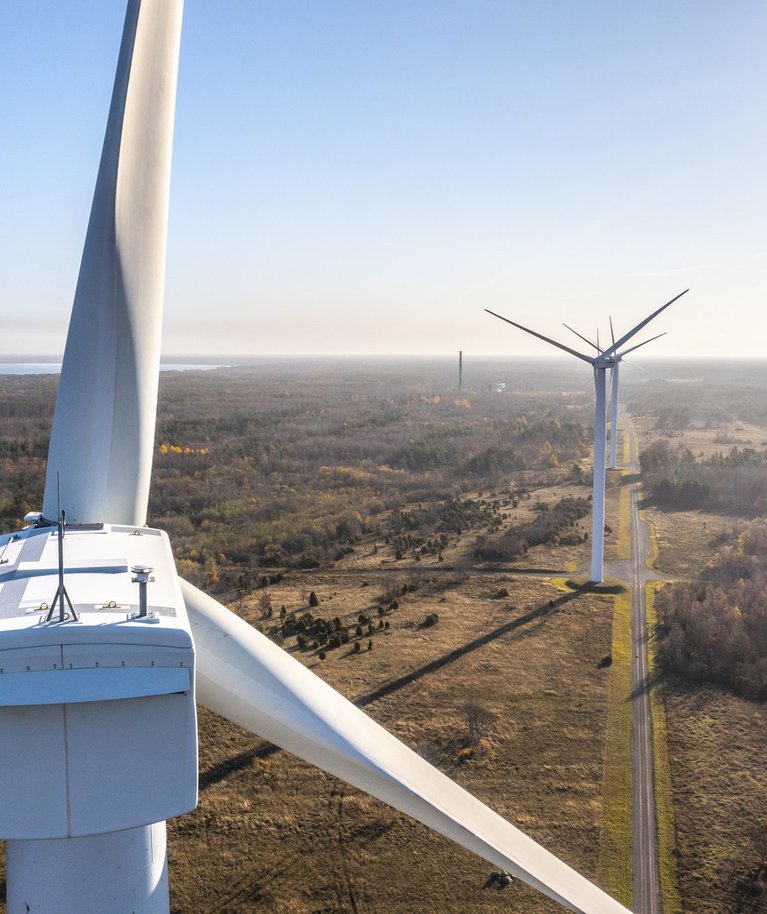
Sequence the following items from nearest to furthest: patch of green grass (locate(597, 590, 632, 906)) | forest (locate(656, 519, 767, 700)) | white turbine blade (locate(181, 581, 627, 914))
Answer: white turbine blade (locate(181, 581, 627, 914)) → patch of green grass (locate(597, 590, 632, 906)) → forest (locate(656, 519, 767, 700))

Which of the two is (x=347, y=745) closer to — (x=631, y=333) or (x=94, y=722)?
(x=94, y=722)

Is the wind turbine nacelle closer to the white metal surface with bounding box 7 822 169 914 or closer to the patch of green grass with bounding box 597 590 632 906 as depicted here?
the white metal surface with bounding box 7 822 169 914

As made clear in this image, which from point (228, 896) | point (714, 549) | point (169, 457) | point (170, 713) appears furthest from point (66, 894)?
point (169, 457)

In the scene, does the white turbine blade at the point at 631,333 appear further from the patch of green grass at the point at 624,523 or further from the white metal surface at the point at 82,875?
the white metal surface at the point at 82,875

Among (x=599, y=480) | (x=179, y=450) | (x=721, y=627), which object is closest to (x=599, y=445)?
(x=599, y=480)

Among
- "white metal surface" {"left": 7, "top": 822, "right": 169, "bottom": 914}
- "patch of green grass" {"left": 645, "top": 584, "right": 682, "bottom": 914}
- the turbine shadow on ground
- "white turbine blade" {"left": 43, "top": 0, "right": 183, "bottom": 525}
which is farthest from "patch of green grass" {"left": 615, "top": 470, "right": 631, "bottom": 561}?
"white metal surface" {"left": 7, "top": 822, "right": 169, "bottom": 914}

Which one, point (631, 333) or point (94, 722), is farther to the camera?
point (631, 333)
